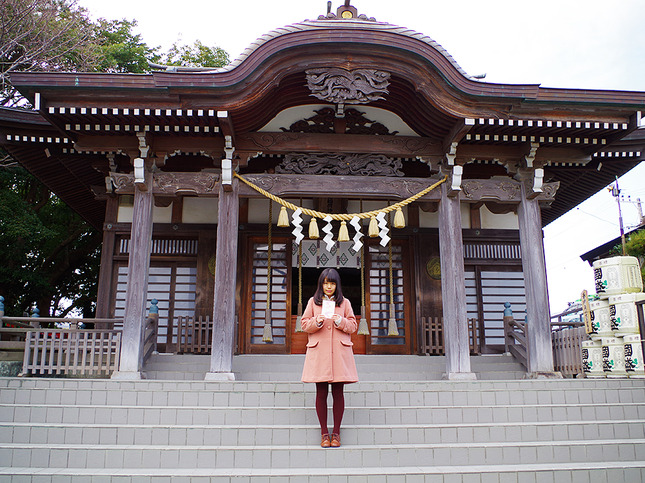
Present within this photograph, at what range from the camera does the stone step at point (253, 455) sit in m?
5.09

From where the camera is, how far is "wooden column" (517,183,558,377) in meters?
8.13

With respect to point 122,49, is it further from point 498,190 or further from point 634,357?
point 634,357

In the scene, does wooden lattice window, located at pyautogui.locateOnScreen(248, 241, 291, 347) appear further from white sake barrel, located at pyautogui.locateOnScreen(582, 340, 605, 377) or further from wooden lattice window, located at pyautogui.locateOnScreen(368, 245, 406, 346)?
white sake barrel, located at pyautogui.locateOnScreen(582, 340, 605, 377)

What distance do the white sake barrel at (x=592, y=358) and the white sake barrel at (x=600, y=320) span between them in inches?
5.0

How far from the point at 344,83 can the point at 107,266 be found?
5.85 metres

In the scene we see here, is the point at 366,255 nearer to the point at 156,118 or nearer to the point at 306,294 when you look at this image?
the point at 306,294

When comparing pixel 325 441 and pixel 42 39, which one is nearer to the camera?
pixel 325 441

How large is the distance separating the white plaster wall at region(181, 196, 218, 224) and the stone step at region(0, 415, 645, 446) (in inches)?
216

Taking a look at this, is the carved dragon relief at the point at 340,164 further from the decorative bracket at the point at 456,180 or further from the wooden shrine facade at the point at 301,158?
the decorative bracket at the point at 456,180

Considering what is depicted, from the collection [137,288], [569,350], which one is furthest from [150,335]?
[569,350]

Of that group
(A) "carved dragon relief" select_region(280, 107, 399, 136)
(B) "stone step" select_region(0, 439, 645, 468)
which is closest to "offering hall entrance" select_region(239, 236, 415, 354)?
(A) "carved dragon relief" select_region(280, 107, 399, 136)

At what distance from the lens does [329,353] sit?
518 centimetres

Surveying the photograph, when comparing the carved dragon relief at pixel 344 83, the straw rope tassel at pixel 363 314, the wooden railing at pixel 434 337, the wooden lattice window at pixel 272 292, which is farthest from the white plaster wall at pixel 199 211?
the wooden railing at pixel 434 337

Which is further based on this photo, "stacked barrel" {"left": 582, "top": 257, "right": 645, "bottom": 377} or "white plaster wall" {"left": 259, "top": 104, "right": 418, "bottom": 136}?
"white plaster wall" {"left": 259, "top": 104, "right": 418, "bottom": 136}
